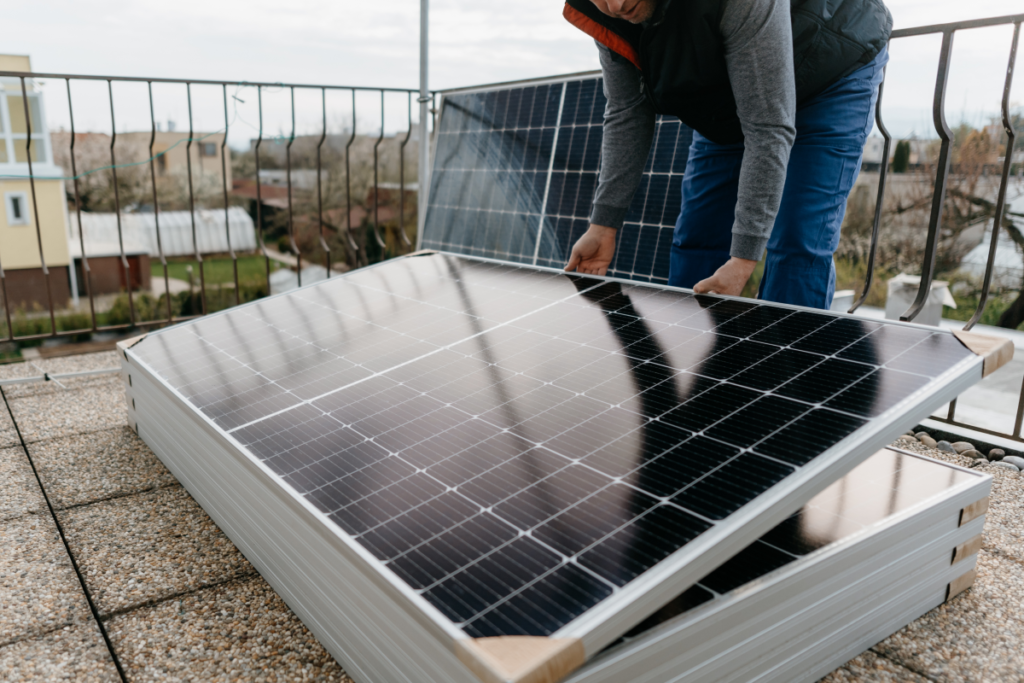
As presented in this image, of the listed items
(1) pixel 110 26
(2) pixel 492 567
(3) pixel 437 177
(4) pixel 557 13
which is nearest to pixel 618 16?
(4) pixel 557 13

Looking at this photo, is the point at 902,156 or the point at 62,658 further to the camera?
the point at 902,156

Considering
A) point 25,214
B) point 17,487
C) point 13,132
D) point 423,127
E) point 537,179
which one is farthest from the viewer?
point 25,214

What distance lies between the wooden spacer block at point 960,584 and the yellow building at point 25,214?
20.5m

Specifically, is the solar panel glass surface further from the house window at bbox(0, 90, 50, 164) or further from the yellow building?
the house window at bbox(0, 90, 50, 164)

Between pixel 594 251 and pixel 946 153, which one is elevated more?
pixel 946 153

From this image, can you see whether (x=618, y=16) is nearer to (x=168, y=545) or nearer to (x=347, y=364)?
(x=347, y=364)

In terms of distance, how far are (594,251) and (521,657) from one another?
1.80 metres

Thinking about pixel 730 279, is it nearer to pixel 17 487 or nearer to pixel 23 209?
pixel 17 487

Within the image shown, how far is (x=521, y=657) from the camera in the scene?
2.59ft

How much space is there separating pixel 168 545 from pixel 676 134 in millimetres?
2523

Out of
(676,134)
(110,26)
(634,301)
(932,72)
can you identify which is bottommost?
(634,301)

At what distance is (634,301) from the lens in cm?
203

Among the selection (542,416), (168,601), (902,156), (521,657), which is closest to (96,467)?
(168,601)

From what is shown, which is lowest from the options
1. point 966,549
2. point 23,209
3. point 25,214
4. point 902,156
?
point 25,214
